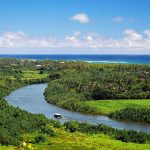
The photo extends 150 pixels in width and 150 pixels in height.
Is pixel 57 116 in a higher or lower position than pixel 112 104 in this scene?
lower

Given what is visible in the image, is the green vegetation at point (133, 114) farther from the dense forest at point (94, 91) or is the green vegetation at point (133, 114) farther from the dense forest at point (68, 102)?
the dense forest at point (68, 102)

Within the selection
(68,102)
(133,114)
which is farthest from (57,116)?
(68,102)

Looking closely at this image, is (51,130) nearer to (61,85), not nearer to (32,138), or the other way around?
(32,138)

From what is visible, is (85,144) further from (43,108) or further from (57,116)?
(43,108)

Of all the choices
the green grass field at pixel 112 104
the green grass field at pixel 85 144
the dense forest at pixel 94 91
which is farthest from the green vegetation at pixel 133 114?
the green grass field at pixel 85 144

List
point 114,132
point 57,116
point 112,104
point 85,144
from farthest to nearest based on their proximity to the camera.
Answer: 1. point 112,104
2. point 57,116
3. point 114,132
4. point 85,144

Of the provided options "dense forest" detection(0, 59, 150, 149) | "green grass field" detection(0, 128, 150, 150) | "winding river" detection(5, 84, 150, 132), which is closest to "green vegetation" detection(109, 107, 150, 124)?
"dense forest" detection(0, 59, 150, 149)

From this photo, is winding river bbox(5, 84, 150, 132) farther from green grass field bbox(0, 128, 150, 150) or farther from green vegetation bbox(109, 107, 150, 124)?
green grass field bbox(0, 128, 150, 150)
